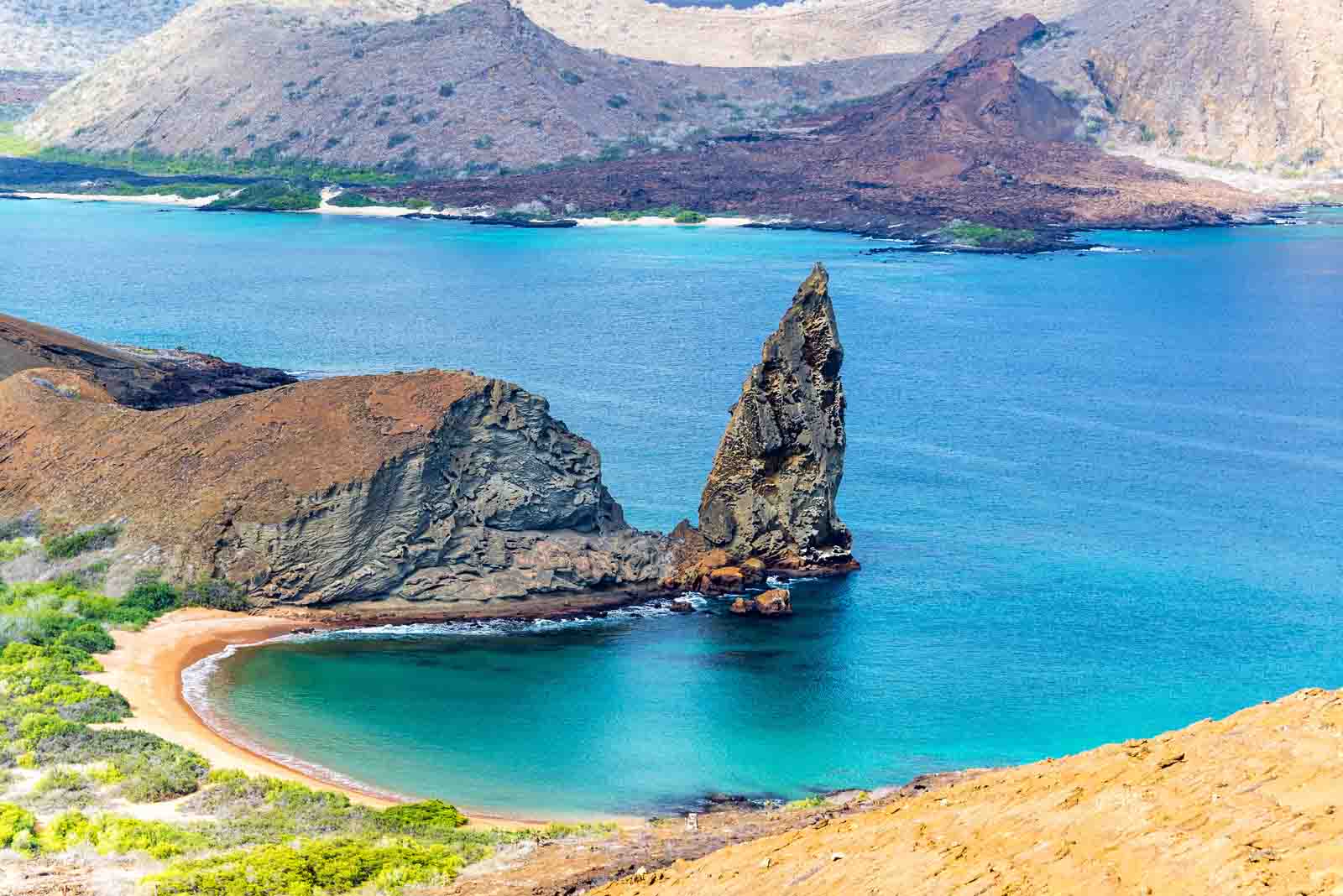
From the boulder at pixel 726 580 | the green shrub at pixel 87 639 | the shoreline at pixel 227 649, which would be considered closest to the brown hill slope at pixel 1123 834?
the shoreline at pixel 227 649

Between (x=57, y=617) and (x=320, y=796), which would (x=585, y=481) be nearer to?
(x=57, y=617)

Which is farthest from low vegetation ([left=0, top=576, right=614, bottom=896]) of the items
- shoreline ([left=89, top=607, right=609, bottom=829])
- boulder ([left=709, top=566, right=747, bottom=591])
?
boulder ([left=709, top=566, right=747, bottom=591])

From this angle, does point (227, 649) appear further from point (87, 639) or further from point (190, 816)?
point (190, 816)

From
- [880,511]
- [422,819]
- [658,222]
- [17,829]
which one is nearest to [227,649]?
[422,819]

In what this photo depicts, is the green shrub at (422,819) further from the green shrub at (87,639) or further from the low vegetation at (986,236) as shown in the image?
the low vegetation at (986,236)

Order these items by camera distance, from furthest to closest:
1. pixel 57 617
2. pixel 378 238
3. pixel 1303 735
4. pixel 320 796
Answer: pixel 378 238 → pixel 57 617 → pixel 320 796 → pixel 1303 735

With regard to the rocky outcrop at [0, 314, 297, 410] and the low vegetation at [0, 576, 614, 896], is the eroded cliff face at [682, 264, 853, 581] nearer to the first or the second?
the low vegetation at [0, 576, 614, 896]

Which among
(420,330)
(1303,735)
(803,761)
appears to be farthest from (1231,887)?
(420,330)
